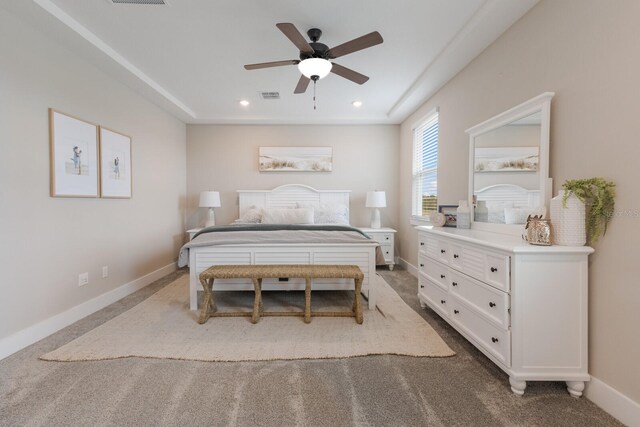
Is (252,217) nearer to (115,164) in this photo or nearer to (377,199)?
(115,164)

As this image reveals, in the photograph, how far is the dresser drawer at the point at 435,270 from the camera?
228cm

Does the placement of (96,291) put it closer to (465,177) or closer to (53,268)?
(53,268)

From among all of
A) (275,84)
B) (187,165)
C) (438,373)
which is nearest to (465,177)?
(438,373)

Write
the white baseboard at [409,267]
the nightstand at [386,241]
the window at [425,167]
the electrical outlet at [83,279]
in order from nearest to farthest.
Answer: the electrical outlet at [83,279], the window at [425,167], the white baseboard at [409,267], the nightstand at [386,241]

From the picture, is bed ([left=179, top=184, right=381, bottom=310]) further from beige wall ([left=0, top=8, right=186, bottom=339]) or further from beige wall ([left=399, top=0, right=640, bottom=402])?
beige wall ([left=399, top=0, right=640, bottom=402])

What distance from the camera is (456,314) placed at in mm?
2104

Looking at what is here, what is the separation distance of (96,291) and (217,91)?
2.78 m

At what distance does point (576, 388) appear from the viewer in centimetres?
151

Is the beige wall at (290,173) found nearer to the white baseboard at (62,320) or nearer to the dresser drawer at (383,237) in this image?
the dresser drawer at (383,237)

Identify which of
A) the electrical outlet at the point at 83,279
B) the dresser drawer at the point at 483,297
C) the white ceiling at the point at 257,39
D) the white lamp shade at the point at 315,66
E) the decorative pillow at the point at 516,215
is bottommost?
the electrical outlet at the point at 83,279

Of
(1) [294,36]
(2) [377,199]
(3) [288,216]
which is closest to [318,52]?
(1) [294,36]

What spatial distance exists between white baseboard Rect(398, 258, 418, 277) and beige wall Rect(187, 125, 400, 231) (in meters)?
0.74

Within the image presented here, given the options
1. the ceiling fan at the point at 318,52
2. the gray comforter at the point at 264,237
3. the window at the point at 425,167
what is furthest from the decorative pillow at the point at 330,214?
the ceiling fan at the point at 318,52

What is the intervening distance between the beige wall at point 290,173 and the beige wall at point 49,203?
1303 mm
